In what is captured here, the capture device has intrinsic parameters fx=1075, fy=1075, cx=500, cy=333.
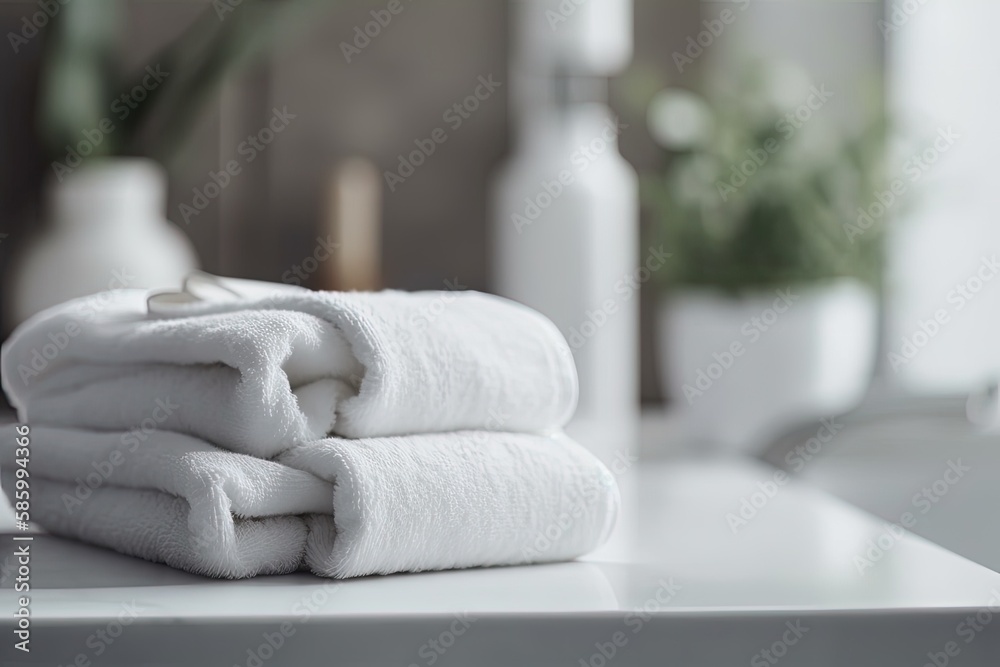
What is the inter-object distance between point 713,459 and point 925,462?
22 centimetres

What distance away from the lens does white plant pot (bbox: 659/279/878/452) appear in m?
1.08

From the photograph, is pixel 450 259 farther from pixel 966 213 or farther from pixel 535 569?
pixel 535 569

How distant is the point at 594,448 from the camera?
0.99 metres

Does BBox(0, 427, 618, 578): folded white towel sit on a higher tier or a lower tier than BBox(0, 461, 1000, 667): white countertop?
higher

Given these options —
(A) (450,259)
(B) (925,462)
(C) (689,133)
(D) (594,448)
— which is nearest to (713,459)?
(D) (594,448)

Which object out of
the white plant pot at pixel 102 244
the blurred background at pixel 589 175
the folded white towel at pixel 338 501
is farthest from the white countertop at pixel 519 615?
the white plant pot at pixel 102 244

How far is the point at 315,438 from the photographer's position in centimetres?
48

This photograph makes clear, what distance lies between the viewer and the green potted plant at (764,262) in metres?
1.08

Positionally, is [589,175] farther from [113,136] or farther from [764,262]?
[113,136]

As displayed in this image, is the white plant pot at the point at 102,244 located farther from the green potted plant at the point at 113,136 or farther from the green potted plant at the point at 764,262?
the green potted plant at the point at 764,262

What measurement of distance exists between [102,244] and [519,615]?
2.94 ft

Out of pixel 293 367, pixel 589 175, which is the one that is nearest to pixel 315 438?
pixel 293 367

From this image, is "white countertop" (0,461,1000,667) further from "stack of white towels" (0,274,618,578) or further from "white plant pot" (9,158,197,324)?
"white plant pot" (9,158,197,324)

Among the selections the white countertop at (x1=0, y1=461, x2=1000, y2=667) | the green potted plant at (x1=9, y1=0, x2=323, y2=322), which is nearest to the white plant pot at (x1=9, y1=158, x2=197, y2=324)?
the green potted plant at (x1=9, y1=0, x2=323, y2=322)
